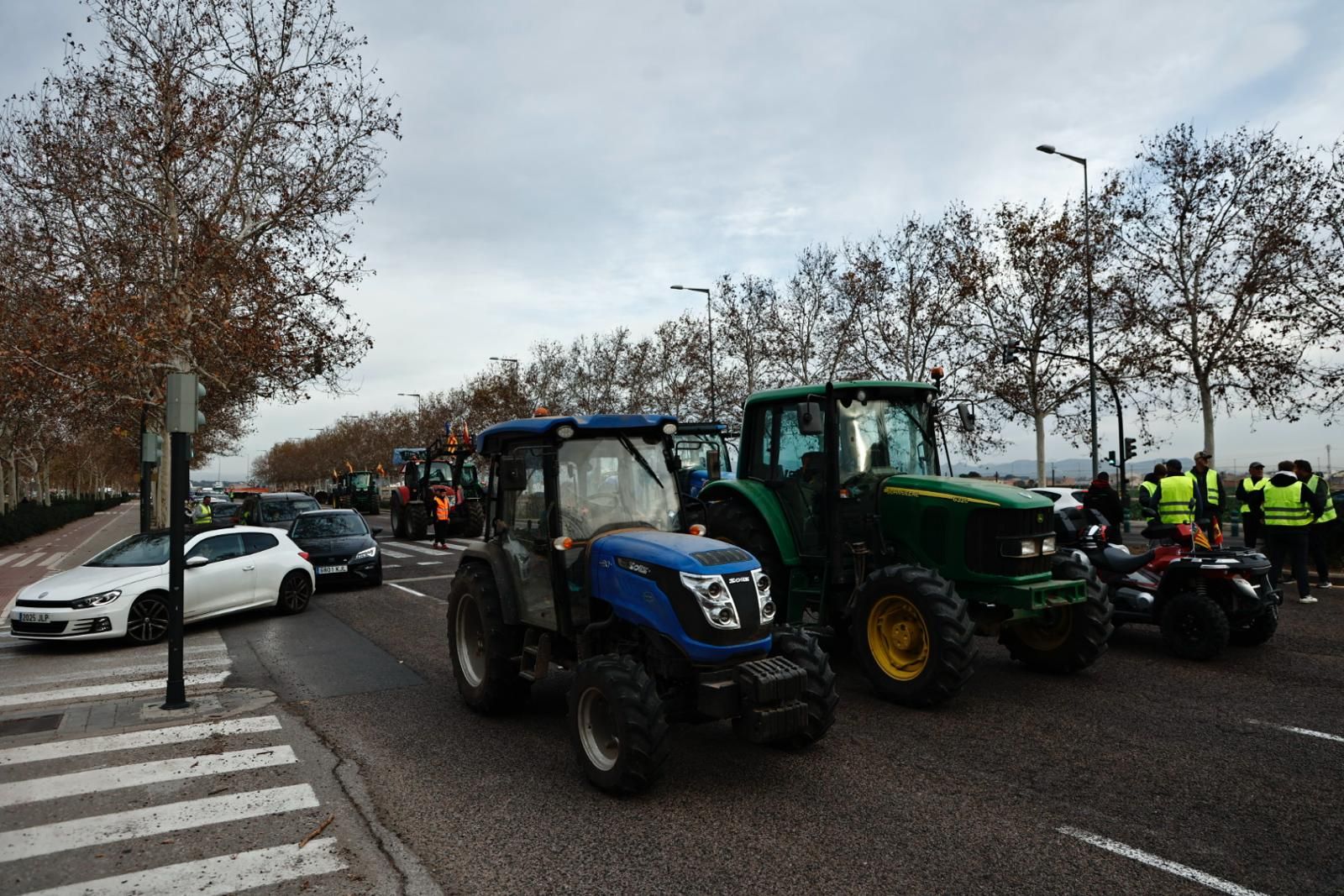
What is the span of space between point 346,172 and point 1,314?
10.4 meters

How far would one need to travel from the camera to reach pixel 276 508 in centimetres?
2023

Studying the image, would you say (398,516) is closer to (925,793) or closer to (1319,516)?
(1319,516)

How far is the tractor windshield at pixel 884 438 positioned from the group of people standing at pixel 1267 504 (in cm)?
547

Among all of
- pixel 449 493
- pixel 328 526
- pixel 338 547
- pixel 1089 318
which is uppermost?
→ pixel 1089 318

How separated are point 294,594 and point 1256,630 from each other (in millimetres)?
12226

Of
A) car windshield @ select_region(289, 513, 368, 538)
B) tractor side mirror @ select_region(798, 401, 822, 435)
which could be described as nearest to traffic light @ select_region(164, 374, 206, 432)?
tractor side mirror @ select_region(798, 401, 822, 435)

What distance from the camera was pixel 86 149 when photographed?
21.8 metres

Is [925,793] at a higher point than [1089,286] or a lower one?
lower

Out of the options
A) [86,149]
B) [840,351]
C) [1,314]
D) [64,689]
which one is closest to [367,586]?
[64,689]

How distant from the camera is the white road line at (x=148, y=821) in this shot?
4840mm

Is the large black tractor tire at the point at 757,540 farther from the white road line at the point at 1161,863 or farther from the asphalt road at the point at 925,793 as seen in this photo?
the white road line at the point at 1161,863

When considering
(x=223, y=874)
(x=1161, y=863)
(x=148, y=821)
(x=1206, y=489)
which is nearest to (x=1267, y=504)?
(x=1206, y=489)

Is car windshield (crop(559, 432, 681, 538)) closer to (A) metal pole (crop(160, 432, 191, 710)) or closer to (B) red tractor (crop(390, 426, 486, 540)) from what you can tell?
(A) metal pole (crop(160, 432, 191, 710))

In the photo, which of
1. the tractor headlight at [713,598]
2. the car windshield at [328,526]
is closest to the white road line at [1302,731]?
the tractor headlight at [713,598]
